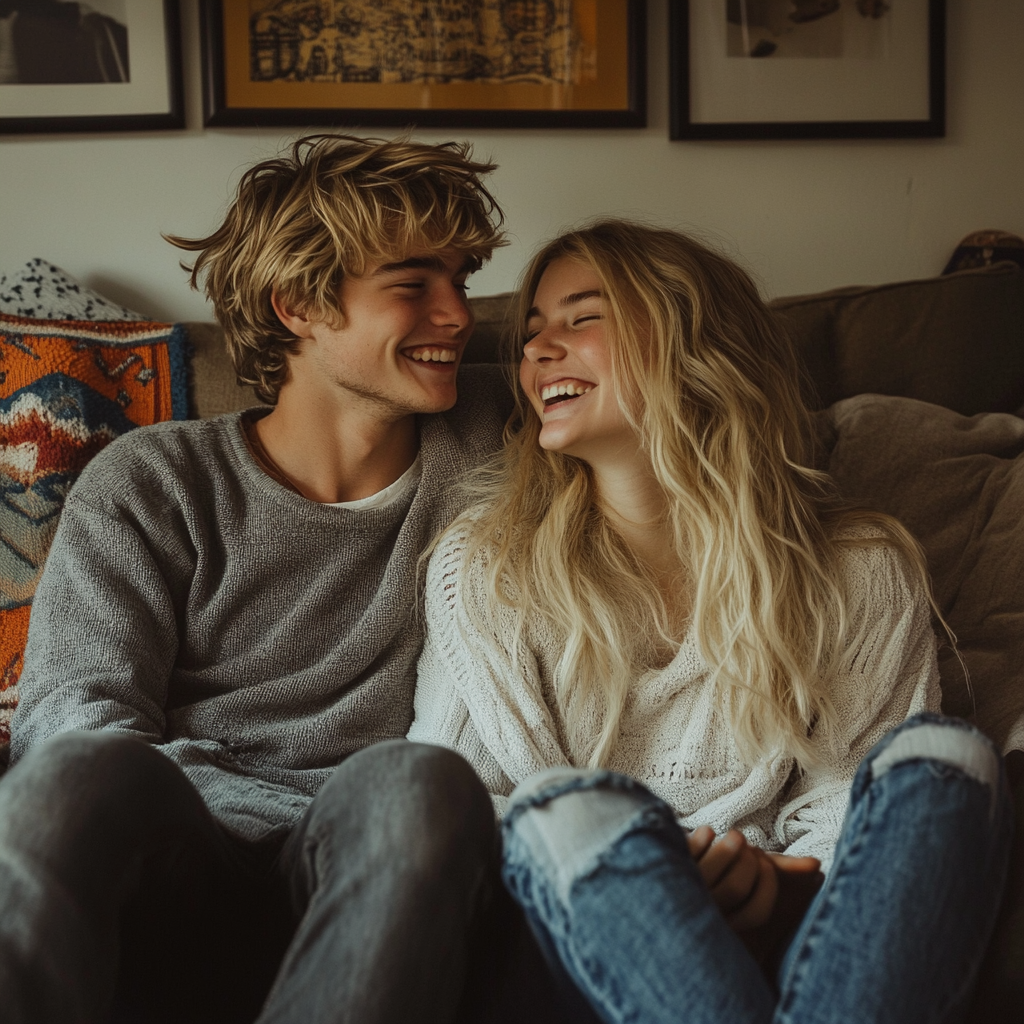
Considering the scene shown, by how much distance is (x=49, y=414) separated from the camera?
64.5 inches

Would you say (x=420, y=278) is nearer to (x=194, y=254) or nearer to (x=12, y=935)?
(x=194, y=254)

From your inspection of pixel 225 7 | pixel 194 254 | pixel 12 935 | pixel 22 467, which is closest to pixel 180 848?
pixel 12 935

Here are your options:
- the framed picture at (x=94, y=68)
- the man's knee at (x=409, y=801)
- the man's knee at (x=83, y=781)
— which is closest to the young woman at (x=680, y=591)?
the man's knee at (x=409, y=801)

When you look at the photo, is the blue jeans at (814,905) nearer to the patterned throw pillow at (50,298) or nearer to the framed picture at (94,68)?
the patterned throw pillow at (50,298)

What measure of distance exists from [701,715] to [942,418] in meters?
0.72

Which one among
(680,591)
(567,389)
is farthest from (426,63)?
(680,591)

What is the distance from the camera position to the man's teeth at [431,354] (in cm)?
159

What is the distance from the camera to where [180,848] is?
1.08 meters

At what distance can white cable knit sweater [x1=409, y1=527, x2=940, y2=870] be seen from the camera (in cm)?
137

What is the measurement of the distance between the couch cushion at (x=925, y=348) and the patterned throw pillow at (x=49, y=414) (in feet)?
3.52

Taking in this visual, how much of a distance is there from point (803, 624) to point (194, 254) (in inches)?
52.5

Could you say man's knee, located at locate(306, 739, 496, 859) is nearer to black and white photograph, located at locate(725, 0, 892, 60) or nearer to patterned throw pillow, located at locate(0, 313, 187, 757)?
patterned throw pillow, located at locate(0, 313, 187, 757)

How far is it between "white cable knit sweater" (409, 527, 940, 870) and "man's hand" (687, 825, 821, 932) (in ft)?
Result: 0.59

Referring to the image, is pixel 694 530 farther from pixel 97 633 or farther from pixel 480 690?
pixel 97 633
